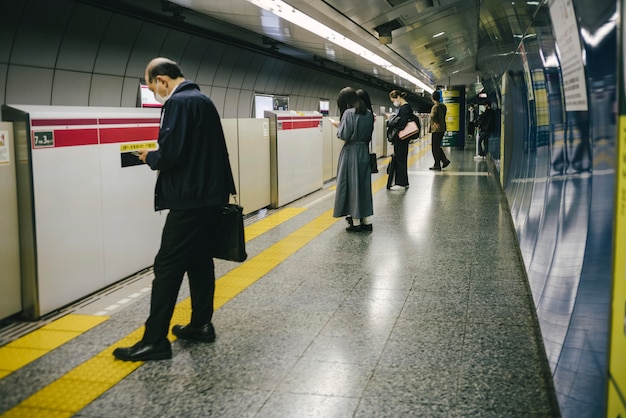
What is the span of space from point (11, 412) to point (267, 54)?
653 inches

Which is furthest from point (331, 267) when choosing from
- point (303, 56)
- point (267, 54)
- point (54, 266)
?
point (303, 56)

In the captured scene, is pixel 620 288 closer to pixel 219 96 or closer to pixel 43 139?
pixel 43 139

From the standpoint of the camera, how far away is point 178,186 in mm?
3320

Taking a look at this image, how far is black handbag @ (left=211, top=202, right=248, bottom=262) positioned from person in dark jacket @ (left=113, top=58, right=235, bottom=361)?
130mm

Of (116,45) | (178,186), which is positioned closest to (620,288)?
(178,186)

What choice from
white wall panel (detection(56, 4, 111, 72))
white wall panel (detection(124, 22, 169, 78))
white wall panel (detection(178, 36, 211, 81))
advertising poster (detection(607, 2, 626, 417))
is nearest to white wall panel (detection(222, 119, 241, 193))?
white wall panel (detection(56, 4, 111, 72))

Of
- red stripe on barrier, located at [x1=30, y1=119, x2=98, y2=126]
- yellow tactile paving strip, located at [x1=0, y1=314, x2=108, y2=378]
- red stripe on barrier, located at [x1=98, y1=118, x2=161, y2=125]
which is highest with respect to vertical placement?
red stripe on barrier, located at [x1=98, y1=118, x2=161, y2=125]

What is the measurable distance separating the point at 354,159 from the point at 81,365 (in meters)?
4.00

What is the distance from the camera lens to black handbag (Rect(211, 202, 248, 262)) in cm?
356

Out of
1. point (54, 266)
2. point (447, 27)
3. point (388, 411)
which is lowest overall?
point (388, 411)

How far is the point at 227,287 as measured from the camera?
476 centimetres

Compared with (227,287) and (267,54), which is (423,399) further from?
(267,54)

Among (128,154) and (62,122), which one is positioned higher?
(62,122)

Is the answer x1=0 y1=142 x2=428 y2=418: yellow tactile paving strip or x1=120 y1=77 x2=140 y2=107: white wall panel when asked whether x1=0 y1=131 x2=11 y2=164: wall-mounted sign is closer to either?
x1=0 y1=142 x2=428 y2=418: yellow tactile paving strip
